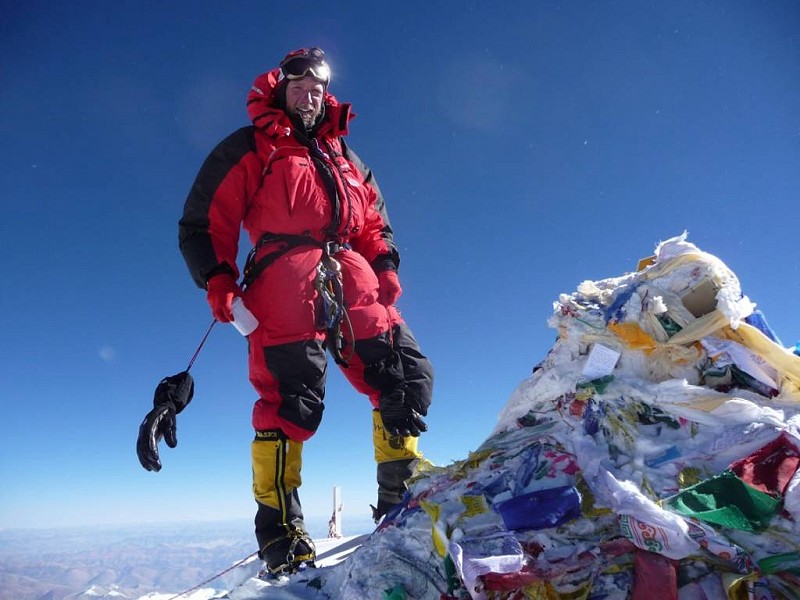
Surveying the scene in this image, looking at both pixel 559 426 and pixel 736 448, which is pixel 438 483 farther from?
pixel 736 448

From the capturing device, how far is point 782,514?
1.37 m

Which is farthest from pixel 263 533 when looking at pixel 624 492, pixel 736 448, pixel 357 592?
pixel 736 448

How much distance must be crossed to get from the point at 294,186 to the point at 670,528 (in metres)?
2.89

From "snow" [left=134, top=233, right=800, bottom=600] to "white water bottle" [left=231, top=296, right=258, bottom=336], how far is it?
4.84ft

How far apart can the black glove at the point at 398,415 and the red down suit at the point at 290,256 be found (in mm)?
80

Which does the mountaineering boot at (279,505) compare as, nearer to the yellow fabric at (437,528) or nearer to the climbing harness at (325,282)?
the climbing harness at (325,282)

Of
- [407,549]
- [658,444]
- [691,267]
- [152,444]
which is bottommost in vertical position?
[407,549]

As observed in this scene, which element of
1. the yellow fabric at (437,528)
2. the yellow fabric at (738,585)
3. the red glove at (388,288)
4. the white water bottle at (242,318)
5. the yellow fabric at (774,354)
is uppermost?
the red glove at (388,288)

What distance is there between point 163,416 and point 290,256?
4.22 ft

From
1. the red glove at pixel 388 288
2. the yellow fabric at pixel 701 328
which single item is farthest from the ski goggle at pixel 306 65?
the yellow fabric at pixel 701 328

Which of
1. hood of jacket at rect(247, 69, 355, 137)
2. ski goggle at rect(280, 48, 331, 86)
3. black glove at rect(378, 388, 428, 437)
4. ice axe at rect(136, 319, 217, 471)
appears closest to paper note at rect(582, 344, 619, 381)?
black glove at rect(378, 388, 428, 437)

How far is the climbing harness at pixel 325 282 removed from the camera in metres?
3.14

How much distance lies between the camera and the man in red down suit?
3029mm

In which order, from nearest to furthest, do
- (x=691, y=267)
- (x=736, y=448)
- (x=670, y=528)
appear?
(x=670, y=528) → (x=736, y=448) → (x=691, y=267)
